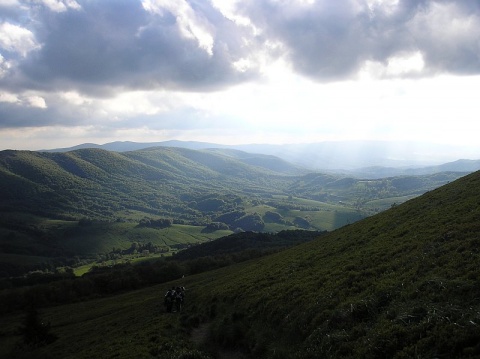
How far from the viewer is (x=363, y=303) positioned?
60.8 ft

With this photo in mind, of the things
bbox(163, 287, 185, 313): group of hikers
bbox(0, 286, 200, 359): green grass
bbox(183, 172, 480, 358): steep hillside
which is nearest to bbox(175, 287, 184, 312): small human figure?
bbox(163, 287, 185, 313): group of hikers

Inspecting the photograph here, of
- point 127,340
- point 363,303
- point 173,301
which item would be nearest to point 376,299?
point 363,303

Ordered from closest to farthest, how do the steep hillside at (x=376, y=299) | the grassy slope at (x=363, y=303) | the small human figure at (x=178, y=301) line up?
the steep hillside at (x=376, y=299)
the grassy slope at (x=363, y=303)
the small human figure at (x=178, y=301)

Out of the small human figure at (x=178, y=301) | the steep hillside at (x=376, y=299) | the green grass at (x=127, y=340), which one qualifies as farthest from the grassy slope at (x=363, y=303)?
the small human figure at (x=178, y=301)

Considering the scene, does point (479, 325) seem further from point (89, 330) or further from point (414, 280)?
point (89, 330)

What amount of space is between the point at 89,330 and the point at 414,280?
3872cm

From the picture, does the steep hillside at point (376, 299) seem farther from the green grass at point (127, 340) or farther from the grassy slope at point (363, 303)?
the green grass at point (127, 340)

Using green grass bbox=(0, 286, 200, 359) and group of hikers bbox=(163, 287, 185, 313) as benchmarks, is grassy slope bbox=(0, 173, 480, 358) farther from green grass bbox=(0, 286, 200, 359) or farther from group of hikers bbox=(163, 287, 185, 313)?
group of hikers bbox=(163, 287, 185, 313)

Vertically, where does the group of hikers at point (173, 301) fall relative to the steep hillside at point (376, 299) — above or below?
below

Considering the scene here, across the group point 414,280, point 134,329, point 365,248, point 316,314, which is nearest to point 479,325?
point 414,280

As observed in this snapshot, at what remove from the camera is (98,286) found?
343 feet

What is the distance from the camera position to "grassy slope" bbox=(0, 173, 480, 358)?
14.3 m

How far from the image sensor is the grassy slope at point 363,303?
14.3m

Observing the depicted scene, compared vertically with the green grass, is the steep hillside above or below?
above
